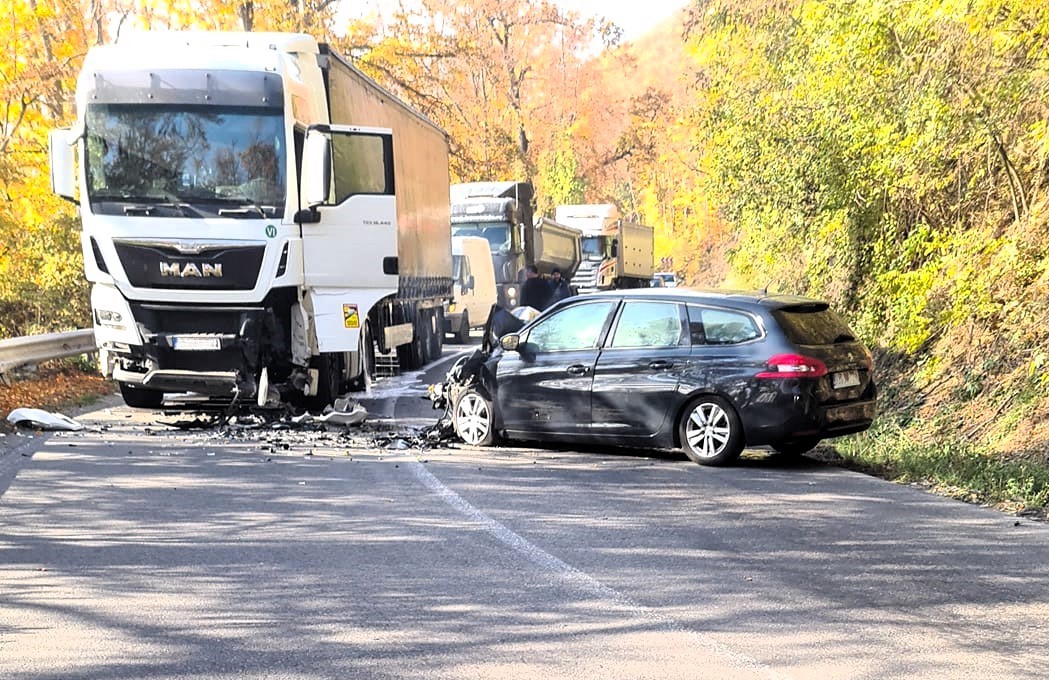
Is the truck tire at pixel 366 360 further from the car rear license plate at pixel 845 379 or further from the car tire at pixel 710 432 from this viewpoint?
the car rear license plate at pixel 845 379

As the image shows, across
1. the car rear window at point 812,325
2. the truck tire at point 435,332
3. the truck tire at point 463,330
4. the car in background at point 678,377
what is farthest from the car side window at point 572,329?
the truck tire at point 463,330

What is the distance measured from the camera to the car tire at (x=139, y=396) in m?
14.5

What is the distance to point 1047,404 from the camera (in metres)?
11.5

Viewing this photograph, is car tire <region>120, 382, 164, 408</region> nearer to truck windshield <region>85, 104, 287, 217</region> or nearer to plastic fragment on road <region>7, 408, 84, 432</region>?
plastic fragment on road <region>7, 408, 84, 432</region>

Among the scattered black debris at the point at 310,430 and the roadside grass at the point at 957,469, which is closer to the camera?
the roadside grass at the point at 957,469

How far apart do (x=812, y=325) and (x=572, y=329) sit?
221cm

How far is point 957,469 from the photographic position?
10.4 m

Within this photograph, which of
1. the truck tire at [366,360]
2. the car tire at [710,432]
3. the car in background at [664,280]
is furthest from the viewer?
the car in background at [664,280]

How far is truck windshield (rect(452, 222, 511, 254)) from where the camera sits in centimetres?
3231

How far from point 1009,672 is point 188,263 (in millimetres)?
10004

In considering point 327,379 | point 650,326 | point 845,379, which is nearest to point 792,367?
A: point 845,379

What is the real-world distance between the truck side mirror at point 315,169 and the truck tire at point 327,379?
6.04 ft

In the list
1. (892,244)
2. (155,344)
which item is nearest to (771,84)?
(892,244)

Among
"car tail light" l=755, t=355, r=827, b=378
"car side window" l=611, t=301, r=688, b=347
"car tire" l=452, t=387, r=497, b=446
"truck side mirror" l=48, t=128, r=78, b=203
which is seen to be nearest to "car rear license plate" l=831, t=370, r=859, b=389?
"car tail light" l=755, t=355, r=827, b=378
